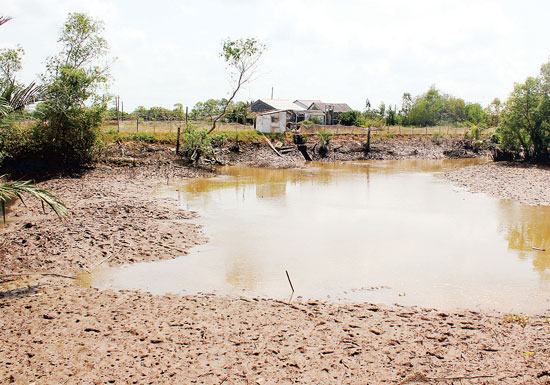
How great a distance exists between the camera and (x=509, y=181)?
30.0 m

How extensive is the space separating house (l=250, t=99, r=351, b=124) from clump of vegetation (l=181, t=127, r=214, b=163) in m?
28.8

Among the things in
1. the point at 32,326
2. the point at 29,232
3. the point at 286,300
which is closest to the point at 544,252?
the point at 286,300

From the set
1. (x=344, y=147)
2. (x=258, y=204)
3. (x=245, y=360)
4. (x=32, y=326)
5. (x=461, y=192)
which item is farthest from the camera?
(x=344, y=147)

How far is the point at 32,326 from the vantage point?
27.6 ft

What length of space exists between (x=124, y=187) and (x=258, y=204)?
7.22 m

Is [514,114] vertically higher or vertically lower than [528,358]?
higher

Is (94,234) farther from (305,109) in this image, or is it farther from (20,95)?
(305,109)

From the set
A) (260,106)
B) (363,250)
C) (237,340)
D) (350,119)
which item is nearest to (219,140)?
(350,119)

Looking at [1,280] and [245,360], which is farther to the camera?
[1,280]

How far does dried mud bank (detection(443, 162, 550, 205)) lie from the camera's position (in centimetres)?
2491

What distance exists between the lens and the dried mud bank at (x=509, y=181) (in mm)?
24906

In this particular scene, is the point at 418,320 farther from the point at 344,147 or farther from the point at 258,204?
the point at 344,147

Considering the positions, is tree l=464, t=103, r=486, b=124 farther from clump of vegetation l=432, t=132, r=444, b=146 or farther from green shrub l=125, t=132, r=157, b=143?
green shrub l=125, t=132, r=157, b=143

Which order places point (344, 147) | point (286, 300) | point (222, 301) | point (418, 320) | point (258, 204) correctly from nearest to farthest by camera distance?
point (418, 320)
point (222, 301)
point (286, 300)
point (258, 204)
point (344, 147)
